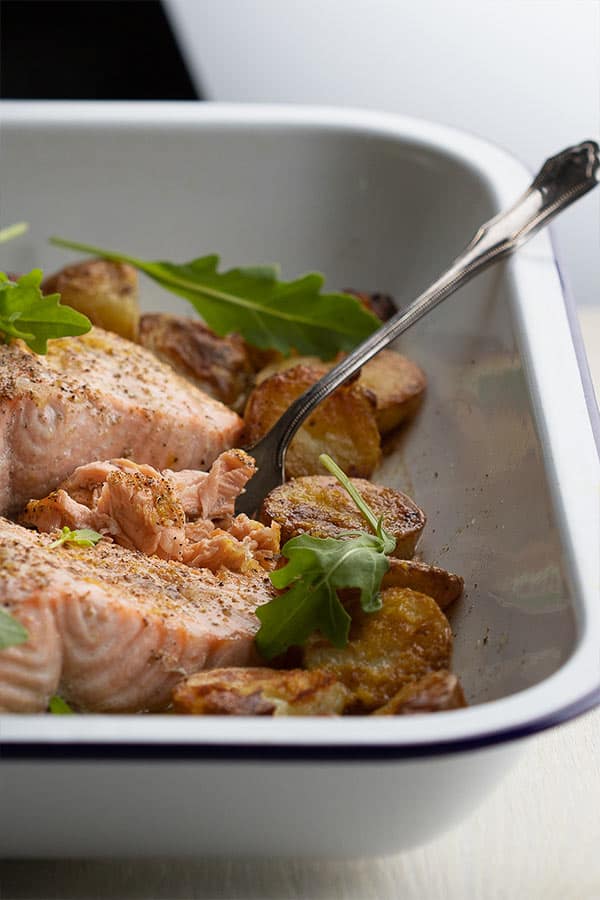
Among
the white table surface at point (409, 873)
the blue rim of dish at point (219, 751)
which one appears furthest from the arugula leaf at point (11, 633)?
the white table surface at point (409, 873)

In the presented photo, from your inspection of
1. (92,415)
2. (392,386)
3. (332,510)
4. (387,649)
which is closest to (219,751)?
(387,649)

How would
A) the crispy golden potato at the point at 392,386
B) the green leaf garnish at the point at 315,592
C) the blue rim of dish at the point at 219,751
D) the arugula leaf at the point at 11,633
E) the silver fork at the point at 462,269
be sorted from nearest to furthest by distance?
the blue rim of dish at the point at 219,751 → the arugula leaf at the point at 11,633 → the green leaf garnish at the point at 315,592 → the silver fork at the point at 462,269 → the crispy golden potato at the point at 392,386

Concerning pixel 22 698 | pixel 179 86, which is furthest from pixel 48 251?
pixel 179 86

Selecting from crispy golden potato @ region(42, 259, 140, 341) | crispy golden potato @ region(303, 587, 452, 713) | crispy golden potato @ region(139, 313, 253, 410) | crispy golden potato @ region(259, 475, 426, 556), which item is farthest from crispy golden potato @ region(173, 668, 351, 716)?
crispy golden potato @ region(42, 259, 140, 341)

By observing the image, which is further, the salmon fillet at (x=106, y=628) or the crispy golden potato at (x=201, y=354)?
the crispy golden potato at (x=201, y=354)

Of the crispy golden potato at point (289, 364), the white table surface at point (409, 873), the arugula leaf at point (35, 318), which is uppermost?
the arugula leaf at point (35, 318)

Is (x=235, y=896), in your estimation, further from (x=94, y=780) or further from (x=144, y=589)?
(x=144, y=589)

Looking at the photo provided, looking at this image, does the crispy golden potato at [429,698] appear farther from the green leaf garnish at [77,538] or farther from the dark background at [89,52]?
the dark background at [89,52]
